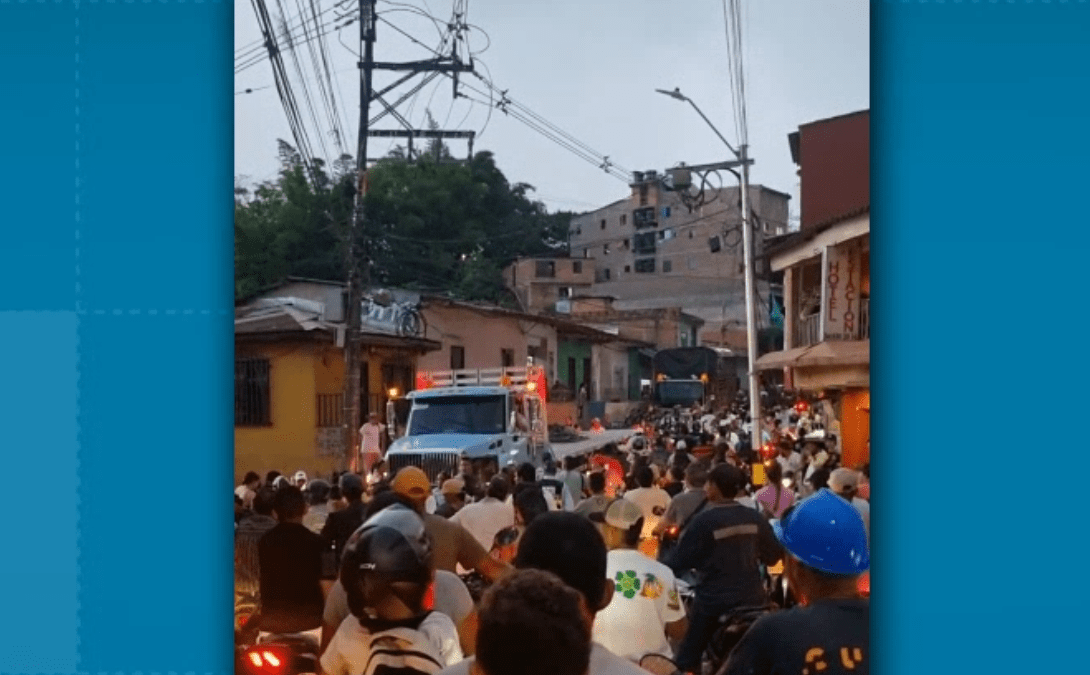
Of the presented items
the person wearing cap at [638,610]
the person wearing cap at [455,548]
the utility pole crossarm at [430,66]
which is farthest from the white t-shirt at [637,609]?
the utility pole crossarm at [430,66]

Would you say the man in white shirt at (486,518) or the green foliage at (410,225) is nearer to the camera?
the green foliage at (410,225)

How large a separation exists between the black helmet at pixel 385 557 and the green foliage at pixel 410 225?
1137 millimetres

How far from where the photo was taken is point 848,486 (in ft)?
13.2

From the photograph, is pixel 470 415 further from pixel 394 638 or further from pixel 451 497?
pixel 394 638

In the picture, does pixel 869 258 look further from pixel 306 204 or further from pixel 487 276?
pixel 306 204

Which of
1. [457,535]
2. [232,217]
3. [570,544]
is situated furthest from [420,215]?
[570,544]

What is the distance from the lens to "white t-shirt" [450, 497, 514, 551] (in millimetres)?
4488

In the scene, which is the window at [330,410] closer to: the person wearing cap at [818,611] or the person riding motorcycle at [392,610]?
the person riding motorcycle at [392,610]

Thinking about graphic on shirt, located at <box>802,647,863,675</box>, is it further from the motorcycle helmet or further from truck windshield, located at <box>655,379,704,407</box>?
truck windshield, located at <box>655,379,704,407</box>

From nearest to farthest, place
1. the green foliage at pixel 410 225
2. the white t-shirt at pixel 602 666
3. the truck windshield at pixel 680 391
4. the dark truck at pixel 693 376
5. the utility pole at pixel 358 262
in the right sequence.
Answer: the white t-shirt at pixel 602 666 → the green foliage at pixel 410 225 → the utility pole at pixel 358 262 → the dark truck at pixel 693 376 → the truck windshield at pixel 680 391

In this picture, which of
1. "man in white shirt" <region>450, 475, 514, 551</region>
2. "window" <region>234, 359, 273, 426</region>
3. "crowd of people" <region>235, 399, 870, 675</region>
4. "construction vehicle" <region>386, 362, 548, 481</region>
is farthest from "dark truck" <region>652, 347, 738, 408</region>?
"window" <region>234, 359, 273, 426</region>

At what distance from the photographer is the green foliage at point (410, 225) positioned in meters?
3.87

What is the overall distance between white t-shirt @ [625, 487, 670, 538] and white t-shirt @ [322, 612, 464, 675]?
1.91 meters

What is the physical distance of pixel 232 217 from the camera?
139 inches
